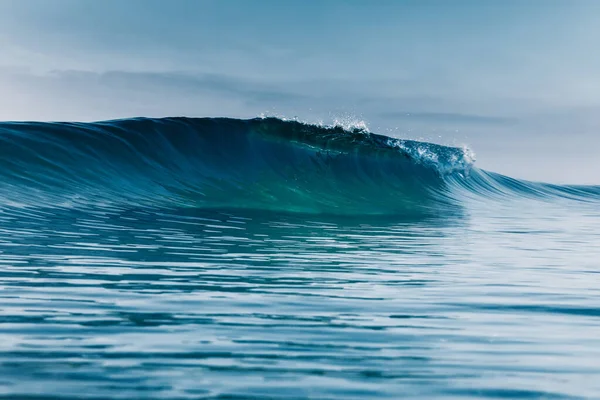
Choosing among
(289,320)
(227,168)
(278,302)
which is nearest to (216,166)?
(227,168)

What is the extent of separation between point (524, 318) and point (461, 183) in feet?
61.0

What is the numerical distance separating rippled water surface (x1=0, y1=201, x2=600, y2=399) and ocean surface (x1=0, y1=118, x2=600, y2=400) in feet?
0.04

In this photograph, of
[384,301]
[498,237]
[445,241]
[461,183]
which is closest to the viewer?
[384,301]

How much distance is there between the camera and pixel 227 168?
17078 millimetres

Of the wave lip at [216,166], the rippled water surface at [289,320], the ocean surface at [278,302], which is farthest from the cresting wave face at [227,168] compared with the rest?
the rippled water surface at [289,320]

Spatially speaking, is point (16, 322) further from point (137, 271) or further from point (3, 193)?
point (3, 193)

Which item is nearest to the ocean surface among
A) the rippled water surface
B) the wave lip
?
the rippled water surface

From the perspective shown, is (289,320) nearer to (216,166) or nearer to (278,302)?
(278,302)

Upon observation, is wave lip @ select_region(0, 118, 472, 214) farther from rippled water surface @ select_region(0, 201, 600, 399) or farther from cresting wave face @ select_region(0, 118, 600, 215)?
rippled water surface @ select_region(0, 201, 600, 399)

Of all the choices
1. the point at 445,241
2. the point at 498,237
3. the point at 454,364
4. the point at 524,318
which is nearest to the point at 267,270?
the point at 524,318

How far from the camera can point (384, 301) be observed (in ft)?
13.8

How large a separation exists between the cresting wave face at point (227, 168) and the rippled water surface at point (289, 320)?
5.58 m

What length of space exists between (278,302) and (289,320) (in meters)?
0.49

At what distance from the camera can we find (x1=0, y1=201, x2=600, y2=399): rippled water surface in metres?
2.57
